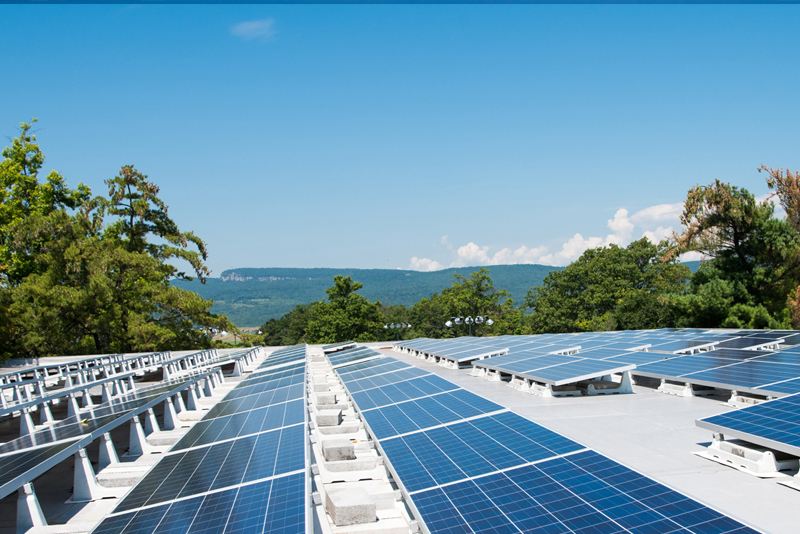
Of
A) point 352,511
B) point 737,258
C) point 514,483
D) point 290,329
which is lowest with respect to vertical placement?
point 290,329

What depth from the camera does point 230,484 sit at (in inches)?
284

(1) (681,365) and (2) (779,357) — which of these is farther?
(1) (681,365)

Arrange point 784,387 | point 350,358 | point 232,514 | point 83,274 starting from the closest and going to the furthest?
1. point 232,514
2. point 784,387
3. point 350,358
4. point 83,274

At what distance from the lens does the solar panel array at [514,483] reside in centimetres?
534

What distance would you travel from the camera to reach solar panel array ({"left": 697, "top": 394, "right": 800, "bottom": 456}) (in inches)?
288

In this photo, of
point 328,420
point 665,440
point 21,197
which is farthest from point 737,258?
point 21,197

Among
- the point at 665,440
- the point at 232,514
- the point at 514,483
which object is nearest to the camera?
the point at 232,514

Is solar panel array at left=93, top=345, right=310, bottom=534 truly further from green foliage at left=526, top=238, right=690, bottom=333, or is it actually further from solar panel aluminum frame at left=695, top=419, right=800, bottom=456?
green foliage at left=526, top=238, right=690, bottom=333

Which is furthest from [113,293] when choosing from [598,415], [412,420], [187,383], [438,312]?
[438,312]

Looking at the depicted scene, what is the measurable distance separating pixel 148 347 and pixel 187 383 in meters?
29.5

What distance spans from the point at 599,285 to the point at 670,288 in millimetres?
11304

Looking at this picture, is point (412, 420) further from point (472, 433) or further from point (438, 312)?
point (438, 312)

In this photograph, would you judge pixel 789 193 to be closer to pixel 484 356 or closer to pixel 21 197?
pixel 484 356

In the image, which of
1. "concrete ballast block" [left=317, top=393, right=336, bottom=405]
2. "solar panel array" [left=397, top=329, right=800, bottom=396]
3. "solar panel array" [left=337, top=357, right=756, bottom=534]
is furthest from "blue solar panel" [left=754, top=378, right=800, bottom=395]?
"concrete ballast block" [left=317, top=393, right=336, bottom=405]
